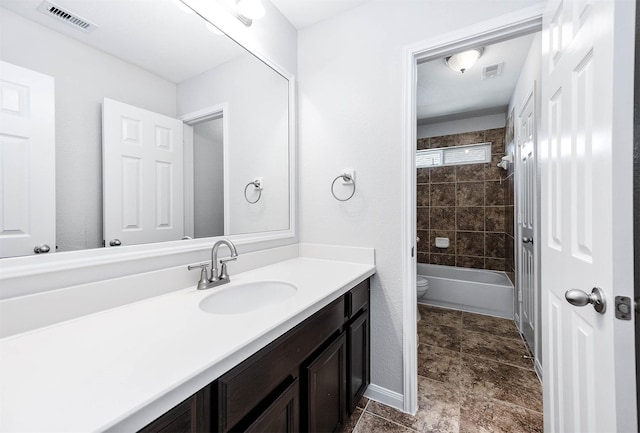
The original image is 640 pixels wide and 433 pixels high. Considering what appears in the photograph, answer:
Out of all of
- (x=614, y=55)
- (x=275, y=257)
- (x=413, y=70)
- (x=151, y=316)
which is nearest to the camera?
(x=614, y=55)

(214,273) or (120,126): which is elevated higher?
(120,126)

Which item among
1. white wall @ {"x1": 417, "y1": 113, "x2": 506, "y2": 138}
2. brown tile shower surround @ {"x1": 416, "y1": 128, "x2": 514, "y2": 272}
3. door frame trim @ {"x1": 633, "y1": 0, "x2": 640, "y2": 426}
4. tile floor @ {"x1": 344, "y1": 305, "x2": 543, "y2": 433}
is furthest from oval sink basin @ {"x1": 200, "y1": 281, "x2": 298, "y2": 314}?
white wall @ {"x1": 417, "y1": 113, "x2": 506, "y2": 138}

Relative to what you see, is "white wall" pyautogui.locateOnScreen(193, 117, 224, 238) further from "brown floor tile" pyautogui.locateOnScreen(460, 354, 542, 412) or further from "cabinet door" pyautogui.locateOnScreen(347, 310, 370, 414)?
"brown floor tile" pyautogui.locateOnScreen(460, 354, 542, 412)

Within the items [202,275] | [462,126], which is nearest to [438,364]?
[202,275]

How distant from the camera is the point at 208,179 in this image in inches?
53.0

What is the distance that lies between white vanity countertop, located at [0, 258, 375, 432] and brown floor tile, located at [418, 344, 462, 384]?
134cm

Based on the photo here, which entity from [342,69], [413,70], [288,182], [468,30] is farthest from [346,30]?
[288,182]

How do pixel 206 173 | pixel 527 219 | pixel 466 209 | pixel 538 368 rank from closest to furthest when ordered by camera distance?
1. pixel 206 173
2. pixel 538 368
3. pixel 527 219
4. pixel 466 209

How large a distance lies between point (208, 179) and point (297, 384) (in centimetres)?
99

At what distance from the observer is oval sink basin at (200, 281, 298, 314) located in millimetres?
1119

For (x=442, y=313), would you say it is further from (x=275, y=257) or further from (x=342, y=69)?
(x=342, y=69)

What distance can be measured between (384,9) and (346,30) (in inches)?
9.4

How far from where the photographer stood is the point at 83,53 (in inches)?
35.7

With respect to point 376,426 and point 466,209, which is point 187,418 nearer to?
point 376,426
